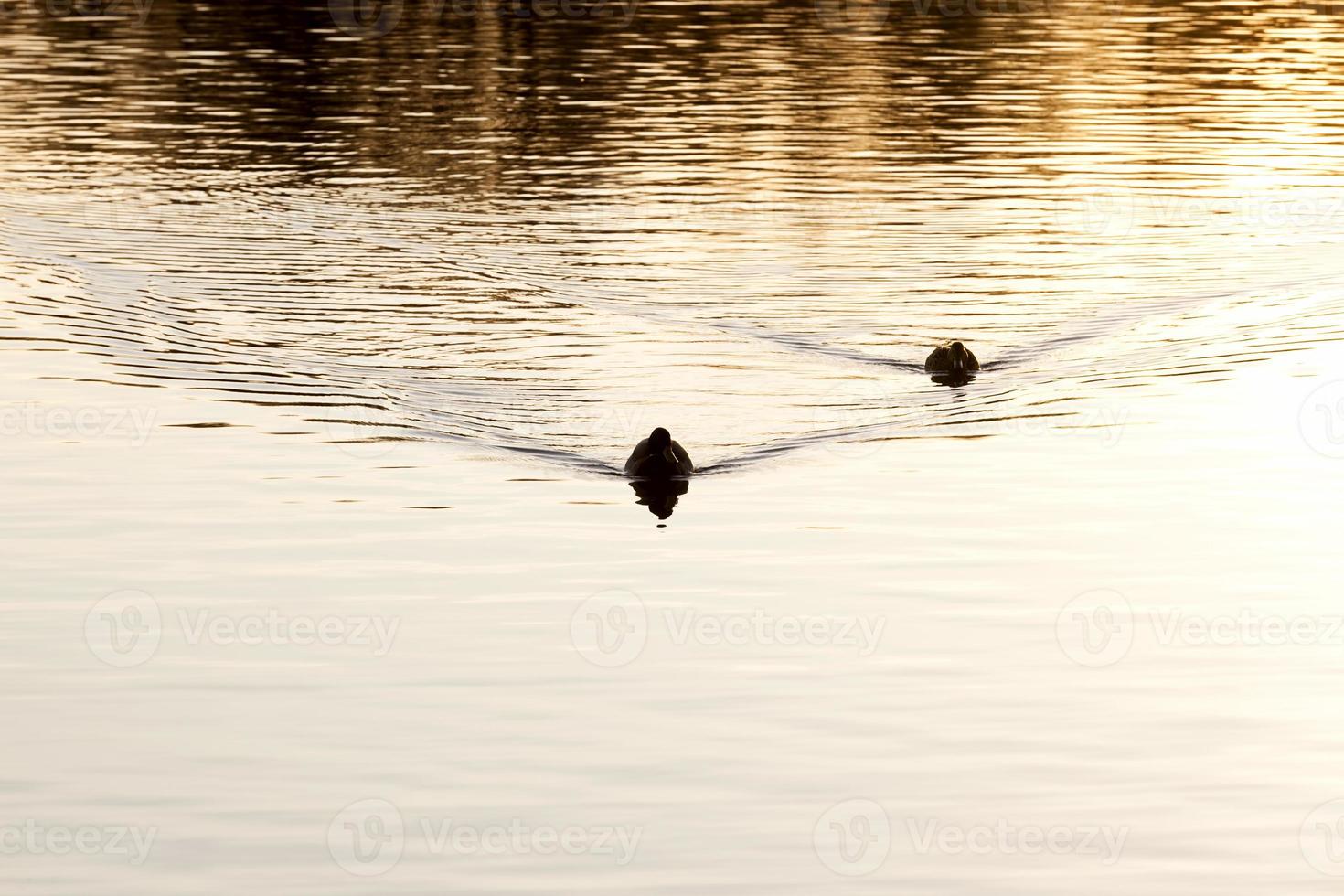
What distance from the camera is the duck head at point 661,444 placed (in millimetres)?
23266

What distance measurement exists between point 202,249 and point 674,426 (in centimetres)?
1385

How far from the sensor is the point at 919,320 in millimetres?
32156

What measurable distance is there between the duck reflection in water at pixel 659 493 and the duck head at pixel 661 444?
0.99 feet

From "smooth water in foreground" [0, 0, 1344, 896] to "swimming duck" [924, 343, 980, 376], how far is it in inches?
15.4

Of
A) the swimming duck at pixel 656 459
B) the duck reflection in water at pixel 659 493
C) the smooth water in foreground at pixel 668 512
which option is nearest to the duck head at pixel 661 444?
the swimming duck at pixel 656 459

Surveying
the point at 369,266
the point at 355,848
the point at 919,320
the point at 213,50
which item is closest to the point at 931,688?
the point at 355,848

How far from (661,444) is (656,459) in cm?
19

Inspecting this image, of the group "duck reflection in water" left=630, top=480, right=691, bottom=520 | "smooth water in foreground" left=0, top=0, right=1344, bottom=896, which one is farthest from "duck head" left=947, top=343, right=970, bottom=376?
"duck reflection in water" left=630, top=480, right=691, bottom=520

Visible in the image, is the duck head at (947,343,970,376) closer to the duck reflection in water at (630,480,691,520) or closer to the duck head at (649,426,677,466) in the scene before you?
the duck reflection in water at (630,480,691,520)

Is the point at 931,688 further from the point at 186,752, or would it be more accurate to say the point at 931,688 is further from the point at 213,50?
the point at 213,50

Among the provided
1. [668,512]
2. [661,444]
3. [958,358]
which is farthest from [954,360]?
[668,512]

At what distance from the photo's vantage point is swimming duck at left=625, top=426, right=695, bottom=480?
918 inches

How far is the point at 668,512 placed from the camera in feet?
74.8

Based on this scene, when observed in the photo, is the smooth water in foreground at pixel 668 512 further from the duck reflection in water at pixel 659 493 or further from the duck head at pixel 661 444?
the duck head at pixel 661 444
